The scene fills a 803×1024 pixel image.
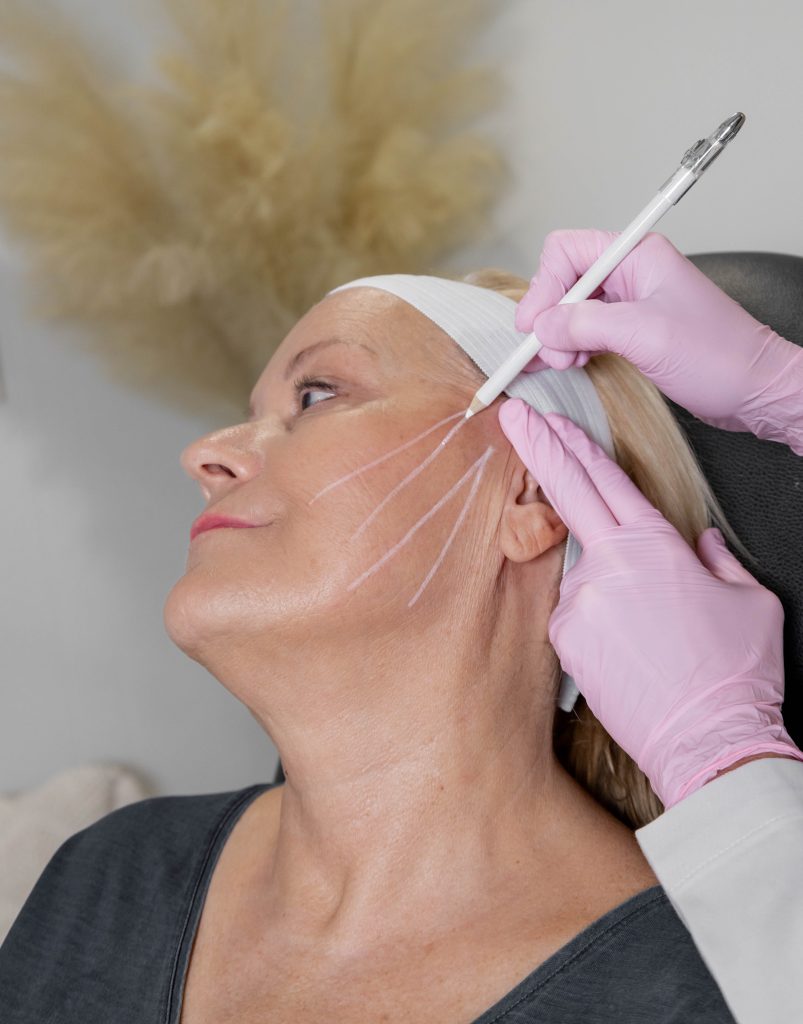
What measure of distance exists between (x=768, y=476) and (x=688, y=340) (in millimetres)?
242

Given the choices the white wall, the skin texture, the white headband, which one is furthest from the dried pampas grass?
the skin texture

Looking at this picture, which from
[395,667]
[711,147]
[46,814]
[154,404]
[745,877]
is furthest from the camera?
[154,404]

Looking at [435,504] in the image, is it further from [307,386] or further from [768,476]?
[768,476]

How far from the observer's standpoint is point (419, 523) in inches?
48.1

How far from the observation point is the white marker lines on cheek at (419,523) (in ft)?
3.86

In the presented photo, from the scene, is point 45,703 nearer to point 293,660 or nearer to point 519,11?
point 293,660

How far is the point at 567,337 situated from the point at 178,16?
1.06 m

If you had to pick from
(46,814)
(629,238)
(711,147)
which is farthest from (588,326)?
(46,814)

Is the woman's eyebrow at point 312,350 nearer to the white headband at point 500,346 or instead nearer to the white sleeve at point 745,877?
the white headband at point 500,346

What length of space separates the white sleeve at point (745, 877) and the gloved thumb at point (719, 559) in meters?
0.25

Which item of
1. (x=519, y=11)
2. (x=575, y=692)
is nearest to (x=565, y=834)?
(x=575, y=692)

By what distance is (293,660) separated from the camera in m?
1.19

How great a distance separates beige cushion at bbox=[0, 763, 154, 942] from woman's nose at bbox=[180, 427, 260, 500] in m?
0.74

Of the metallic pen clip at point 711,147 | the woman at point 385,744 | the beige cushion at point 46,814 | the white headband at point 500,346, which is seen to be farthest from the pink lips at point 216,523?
the beige cushion at point 46,814
